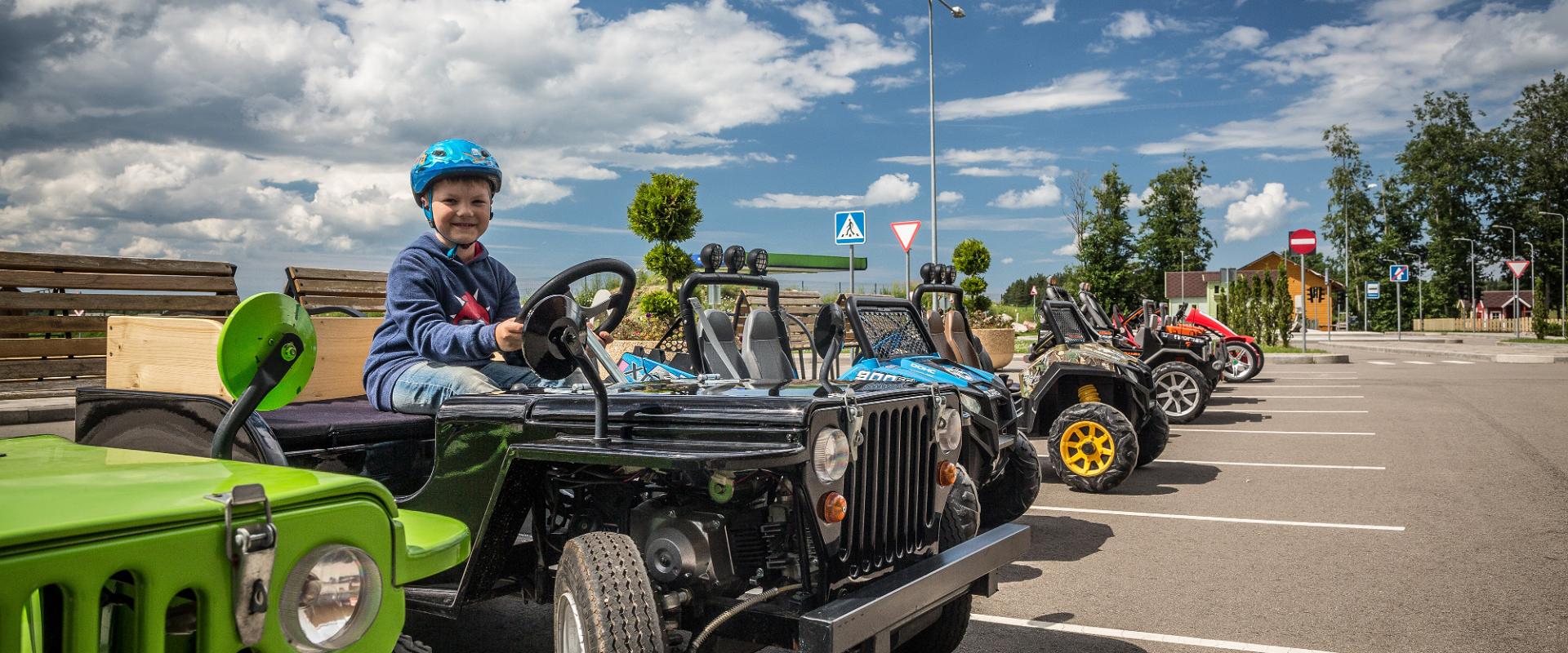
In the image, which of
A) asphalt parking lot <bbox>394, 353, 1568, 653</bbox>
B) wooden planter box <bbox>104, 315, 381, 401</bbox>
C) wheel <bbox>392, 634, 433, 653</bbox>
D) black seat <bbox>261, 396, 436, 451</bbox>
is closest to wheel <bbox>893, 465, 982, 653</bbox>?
asphalt parking lot <bbox>394, 353, 1568, 653</bbox>

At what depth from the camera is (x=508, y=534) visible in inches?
112

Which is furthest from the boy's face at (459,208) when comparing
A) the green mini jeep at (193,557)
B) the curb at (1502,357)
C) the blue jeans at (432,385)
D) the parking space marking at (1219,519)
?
the curb at (1502,357)

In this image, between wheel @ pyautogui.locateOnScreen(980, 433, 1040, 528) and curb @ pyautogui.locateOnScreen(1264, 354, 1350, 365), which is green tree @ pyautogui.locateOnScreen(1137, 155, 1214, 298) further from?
wheel @ pyautogui.locateOnScreen(980, 433, 1040, 528)

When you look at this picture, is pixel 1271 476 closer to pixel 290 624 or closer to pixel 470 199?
pixel 470 199

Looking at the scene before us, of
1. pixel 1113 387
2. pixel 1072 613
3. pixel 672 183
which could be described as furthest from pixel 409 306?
pixel 672 183

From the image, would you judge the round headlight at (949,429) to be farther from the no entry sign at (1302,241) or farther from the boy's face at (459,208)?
the no entry sign at (1302,241)

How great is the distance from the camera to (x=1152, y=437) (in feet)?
27.4

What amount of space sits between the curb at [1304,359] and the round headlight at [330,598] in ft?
85.4

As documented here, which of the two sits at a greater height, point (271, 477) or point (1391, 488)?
point (271, 477)

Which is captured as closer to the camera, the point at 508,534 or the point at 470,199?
the point at 508,534

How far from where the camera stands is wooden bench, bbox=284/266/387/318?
8008 mm

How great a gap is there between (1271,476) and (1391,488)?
904 mm

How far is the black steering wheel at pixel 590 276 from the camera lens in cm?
259

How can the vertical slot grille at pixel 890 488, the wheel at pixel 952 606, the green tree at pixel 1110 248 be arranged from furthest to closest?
the green tree at pixel 1110 248
the wheel at pixel 952 606
the vertical slot grille at pixel 890 488
